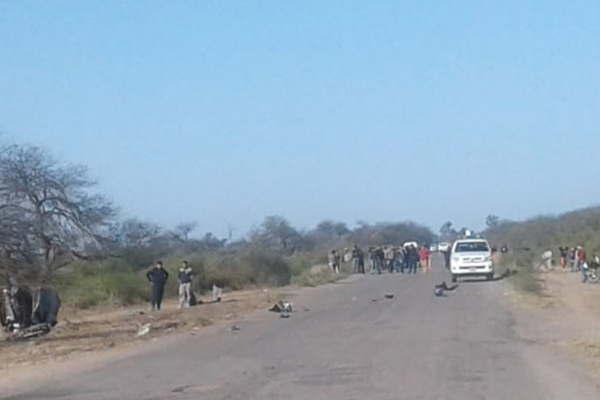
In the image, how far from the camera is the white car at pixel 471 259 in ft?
201

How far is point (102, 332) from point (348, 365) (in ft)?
46.2

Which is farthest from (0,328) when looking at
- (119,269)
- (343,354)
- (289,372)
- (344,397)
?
(119,269)

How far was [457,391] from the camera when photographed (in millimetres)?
17750

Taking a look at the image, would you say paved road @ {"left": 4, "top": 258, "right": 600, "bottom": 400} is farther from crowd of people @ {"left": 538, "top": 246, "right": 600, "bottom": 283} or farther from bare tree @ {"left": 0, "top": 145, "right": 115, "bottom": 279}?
crowd of people @ {"left": 538, "top": 246, "right": 600, "bottom": 283}

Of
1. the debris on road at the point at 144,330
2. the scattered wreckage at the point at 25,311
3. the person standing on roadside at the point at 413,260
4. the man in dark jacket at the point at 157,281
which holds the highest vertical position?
the person standing on roadside at the point at 413,260

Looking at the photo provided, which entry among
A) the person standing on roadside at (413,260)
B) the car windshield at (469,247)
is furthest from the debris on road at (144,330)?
the person standing on roadside at (413,260)

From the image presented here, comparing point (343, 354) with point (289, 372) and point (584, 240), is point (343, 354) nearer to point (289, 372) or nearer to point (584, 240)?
point (289, 372)

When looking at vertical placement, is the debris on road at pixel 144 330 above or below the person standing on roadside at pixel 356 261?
below

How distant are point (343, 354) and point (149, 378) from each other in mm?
4614

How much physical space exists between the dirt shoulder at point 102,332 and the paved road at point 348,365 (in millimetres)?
1312

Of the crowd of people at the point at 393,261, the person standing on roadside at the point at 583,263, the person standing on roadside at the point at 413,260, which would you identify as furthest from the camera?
the crowd of people at the point at 393,261

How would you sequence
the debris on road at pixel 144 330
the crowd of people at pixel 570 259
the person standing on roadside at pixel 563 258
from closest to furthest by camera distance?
the debris on road at pixel 144 330 → the crowd of people at pixel 570 259 → the person standing on roadside at pixel 563 258

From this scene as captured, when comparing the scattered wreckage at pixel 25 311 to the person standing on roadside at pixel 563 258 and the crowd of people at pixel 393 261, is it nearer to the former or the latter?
the crowd of people at pixel 393 261

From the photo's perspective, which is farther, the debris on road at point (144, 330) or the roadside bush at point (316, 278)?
the roadside bush at point (316, 278)
